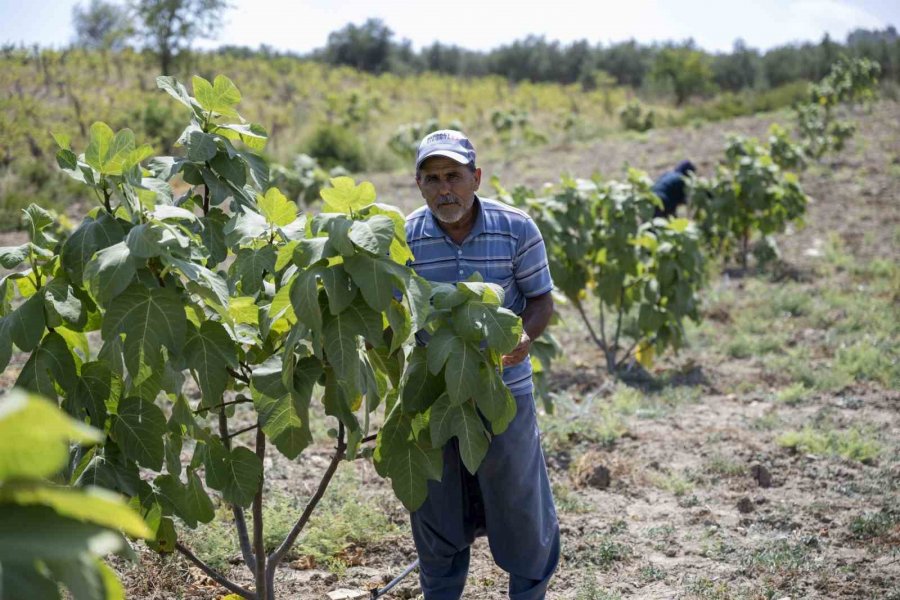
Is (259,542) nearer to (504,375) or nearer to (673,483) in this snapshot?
(504,375)

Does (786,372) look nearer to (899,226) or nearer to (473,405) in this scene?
(473,405)

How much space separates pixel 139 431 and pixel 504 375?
3.50 ft

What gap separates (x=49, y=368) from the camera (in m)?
2.00

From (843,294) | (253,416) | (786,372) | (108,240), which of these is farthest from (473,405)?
(843,294)

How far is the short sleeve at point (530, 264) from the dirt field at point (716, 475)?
1215mm

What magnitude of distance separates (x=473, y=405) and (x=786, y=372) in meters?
4.51

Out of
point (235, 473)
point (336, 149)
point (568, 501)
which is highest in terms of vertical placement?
point (336, 149)

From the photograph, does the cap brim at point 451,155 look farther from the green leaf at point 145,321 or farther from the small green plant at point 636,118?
the small green plant at point 636,118

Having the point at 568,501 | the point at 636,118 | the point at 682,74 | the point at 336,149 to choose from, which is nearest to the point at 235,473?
the point at 568,501

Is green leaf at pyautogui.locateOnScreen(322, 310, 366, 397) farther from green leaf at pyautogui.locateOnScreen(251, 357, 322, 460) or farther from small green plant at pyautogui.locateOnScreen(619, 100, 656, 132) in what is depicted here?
small green plant at pyautogui.locateOnScreen(619, 100, 656, 132)

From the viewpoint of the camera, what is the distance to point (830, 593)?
3184 millimetres

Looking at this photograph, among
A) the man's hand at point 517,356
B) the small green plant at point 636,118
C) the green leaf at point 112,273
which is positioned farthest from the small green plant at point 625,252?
the small green plant at point 636,118

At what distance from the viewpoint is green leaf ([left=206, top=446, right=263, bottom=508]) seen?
88.7 inches

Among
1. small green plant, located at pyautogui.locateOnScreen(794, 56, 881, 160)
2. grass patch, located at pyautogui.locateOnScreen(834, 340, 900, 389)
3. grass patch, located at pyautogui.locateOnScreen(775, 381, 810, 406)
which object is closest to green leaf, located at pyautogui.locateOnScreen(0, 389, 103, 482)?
grass patch, located at pyautogui.locateOnScreen(775, 381, 810, 406)
